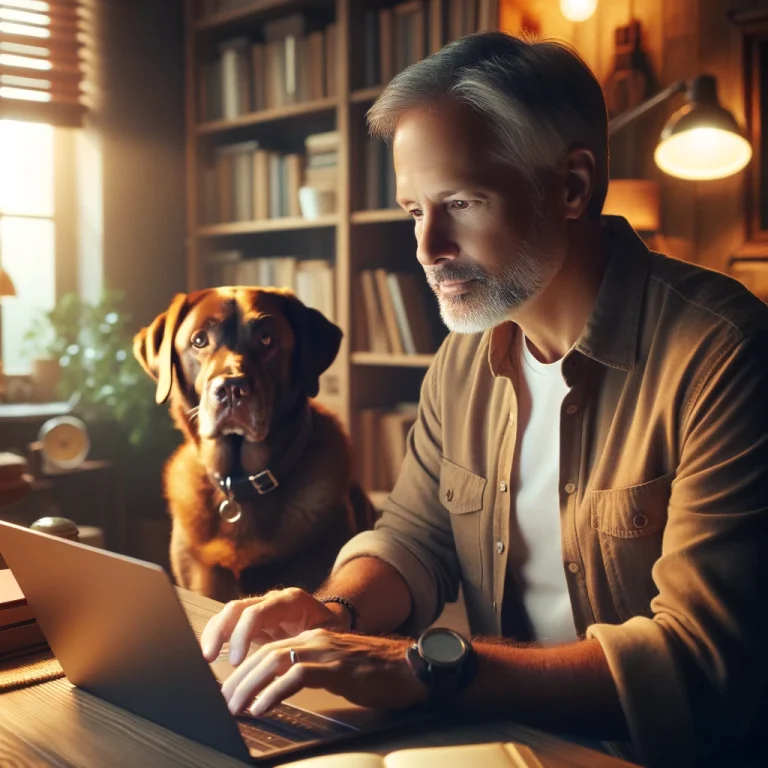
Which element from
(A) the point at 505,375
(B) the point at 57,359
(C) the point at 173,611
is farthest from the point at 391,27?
(C) the point at 173,611

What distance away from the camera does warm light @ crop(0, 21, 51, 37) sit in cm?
320

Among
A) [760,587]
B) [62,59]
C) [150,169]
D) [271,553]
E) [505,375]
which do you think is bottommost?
[271,553]

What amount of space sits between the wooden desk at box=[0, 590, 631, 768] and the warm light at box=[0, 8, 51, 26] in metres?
2.98

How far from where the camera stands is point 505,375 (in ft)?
4.42

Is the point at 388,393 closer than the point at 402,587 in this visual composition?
No

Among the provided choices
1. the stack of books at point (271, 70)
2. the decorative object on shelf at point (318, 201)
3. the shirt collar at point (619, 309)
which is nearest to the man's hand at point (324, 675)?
the shirt collar at point (619, 309)

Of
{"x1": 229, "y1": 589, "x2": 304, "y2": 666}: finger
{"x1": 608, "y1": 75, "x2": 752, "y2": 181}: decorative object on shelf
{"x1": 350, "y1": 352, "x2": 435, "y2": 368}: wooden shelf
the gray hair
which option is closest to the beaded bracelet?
{"x1": 229, "y1": 589, "x2": 304, "y2": 666}: finger

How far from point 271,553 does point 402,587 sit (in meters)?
0.40

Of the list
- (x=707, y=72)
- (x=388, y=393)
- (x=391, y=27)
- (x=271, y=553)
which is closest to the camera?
(x=271, y=553)

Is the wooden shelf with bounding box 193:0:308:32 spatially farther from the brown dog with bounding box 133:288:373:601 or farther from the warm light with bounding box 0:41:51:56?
the brown dog with bounding box 133:288:373:601

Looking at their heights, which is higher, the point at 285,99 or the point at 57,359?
the point at 285,99

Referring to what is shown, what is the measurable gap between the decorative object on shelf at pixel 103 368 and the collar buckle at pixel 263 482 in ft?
5.33

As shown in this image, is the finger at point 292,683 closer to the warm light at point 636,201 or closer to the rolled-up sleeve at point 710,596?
the rolled-up sleeve at point 710,596

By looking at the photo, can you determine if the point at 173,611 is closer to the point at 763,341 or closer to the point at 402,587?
the point at 402,587
